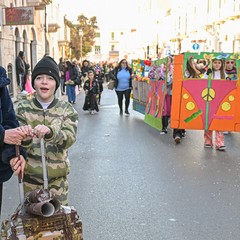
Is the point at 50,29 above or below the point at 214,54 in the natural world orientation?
above

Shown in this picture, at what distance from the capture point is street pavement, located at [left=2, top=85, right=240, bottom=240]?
427 cm

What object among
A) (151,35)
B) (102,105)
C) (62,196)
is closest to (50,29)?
(102,105)

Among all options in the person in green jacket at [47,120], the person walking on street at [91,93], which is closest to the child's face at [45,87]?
the person in green jacket at [47,120]

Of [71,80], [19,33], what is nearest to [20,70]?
[71,80]

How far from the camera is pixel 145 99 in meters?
12.0

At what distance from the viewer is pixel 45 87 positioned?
3.00m

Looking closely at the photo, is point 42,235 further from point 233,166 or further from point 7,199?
point 233,166

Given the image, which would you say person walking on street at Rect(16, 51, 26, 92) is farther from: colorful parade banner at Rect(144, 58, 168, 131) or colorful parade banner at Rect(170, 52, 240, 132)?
colorful parade banner at Rect(170, 52, 240, 132)

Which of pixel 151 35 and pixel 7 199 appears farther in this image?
pixel 151 35

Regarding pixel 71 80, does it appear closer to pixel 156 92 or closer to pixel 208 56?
pixel 156 92

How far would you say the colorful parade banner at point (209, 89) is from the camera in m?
8.23

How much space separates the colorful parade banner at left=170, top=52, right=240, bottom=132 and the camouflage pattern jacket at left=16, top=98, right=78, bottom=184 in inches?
218

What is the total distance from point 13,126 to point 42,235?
0.76 m

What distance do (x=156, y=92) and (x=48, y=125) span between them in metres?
7.42
